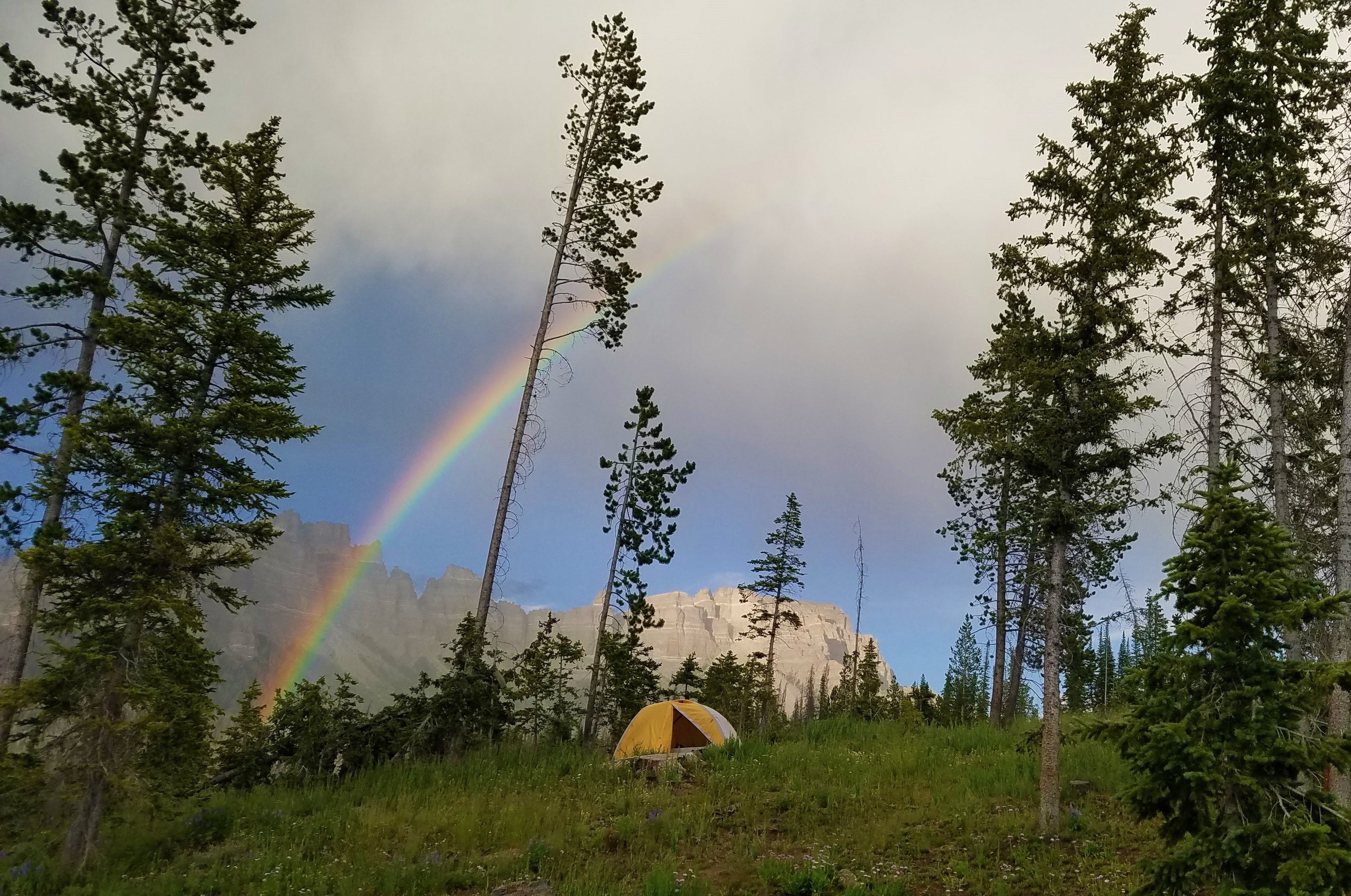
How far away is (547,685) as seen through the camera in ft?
122

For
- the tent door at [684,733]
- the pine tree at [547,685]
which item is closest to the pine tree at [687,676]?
the pine tree at [547,685]

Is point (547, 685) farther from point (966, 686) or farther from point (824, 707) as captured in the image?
point (966, 686)

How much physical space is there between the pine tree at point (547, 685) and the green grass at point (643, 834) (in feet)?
13.0

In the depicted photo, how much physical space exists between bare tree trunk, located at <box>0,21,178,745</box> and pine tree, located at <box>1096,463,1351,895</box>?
1611 centimetres

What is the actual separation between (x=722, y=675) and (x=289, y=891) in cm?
3881

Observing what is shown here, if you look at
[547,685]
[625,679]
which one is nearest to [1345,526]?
[625,679]

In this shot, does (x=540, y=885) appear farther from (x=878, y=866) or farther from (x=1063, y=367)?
(x=1063, y=367)

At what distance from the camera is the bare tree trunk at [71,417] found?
13.2m

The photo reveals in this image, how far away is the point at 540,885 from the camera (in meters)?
10.6

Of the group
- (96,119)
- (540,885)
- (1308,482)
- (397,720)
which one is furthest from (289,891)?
(1308,482)

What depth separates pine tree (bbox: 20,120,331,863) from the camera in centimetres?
1208

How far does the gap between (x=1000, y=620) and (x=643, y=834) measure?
1975 centimetres

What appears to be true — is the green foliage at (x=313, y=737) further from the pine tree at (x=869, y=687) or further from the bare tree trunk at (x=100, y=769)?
the pine tree at (x=869, y=687)

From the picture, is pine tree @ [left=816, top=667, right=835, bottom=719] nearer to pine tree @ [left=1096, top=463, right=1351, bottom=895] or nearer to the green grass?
the green grass
